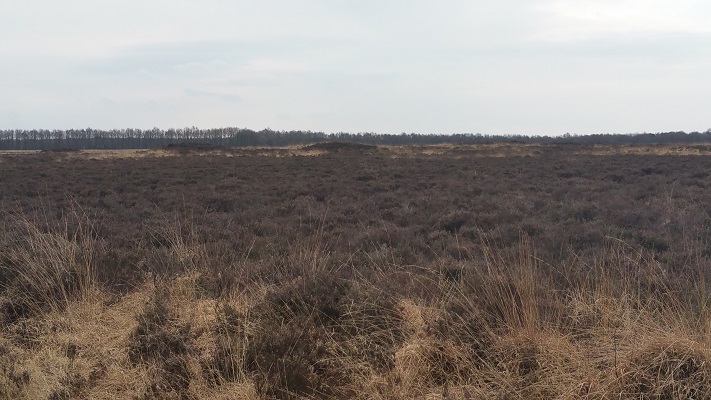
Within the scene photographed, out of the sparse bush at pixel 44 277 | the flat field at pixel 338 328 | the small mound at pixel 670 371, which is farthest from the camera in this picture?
the sparse bush at pixel 44 277

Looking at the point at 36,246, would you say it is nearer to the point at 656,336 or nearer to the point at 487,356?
the point at 487,356

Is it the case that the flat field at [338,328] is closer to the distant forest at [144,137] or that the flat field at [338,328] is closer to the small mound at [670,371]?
the small mound at [670,371]

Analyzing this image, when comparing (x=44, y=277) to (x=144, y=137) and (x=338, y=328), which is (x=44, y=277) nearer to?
(x=338, y=328)

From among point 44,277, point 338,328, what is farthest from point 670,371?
point 44,277

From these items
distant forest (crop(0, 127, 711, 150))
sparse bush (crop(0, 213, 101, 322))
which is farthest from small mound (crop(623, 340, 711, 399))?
distant forest (crop(0, 127, 711, 150))

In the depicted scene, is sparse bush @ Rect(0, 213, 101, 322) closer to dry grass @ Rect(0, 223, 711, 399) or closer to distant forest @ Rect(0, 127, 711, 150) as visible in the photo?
dry grass @ Rect(0, 223, 711, 399)

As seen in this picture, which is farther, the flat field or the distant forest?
the distant forest

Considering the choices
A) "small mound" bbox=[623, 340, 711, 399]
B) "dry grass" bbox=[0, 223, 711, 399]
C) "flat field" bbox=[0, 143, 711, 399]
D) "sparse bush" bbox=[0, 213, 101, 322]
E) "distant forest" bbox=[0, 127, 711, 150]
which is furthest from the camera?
"distant forest" bbox=[0, 127, 711, 150]

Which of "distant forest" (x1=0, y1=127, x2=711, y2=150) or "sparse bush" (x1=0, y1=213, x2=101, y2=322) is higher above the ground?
"distant forest" (x1=0, y1=127, x2=711, y2=150)

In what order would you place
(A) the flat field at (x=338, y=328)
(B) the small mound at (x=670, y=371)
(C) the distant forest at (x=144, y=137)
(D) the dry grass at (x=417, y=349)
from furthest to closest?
(C) the distant forest at (x=144, y=137), (A) the flat field at (x=338, y=328), (D) the dry grass at (x=417, y=349), (B) the small mound at (x=670, y=371)

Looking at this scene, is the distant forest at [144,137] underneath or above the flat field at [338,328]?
above

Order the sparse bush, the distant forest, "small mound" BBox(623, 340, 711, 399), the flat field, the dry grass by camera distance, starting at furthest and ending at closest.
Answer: the distant forest → the sparse bush → the flat field → the dry grass → "small mound" BBox(623, 340, 711, 399)

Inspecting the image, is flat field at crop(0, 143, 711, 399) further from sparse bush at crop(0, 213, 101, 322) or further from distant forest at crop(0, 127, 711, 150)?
distant forest at crop(0, 127, 711, 150)

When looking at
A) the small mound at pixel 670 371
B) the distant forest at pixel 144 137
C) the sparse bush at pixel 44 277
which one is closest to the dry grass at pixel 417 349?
the small mound at pixel 670 371
